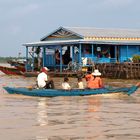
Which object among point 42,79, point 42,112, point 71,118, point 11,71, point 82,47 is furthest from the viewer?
point 11,71

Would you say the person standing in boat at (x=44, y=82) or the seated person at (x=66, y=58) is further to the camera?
the seated person at (x=66, y=58)

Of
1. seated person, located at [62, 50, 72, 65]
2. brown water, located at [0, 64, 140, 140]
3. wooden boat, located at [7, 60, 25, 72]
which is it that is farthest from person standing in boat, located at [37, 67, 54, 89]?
wooden boat, located at [7, 60, 25, 72]

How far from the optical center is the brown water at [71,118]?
30.5 ft

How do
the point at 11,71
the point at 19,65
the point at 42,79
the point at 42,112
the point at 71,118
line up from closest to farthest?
1. the point at 71,118
2. the point at 42,112
3. the point at 42,79
4. the point at 11,71
5. the point at 19,65

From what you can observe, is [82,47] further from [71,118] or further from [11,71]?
[71,118]

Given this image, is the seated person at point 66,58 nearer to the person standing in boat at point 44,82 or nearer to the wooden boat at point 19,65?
the wooden boat at point 19,65

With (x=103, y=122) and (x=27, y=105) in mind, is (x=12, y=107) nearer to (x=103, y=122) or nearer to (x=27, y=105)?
(x=27, y=105)

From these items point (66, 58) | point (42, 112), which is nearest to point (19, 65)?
A: point (66, 58)

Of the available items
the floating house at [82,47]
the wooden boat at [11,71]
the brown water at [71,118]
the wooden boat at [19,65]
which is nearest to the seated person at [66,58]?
the floating house at [82,47]

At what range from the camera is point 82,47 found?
117 feet

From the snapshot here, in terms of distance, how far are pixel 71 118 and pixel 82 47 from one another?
24.1m

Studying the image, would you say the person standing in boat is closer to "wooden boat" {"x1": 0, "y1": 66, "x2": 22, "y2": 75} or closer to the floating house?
the floating house

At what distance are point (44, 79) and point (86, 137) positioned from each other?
922 cm

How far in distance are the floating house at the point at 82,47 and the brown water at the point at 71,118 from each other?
1765 centimetres
